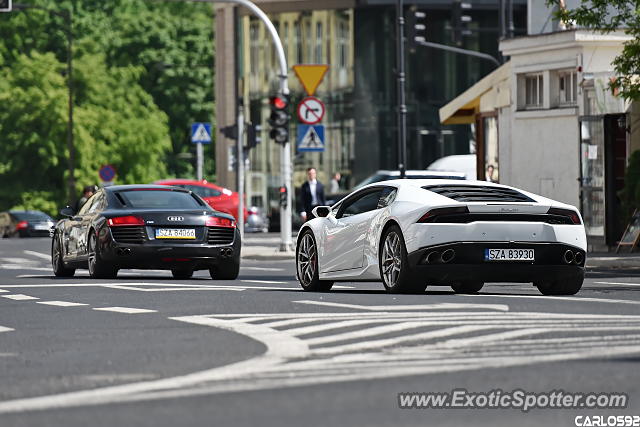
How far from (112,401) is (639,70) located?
19412 millimetres

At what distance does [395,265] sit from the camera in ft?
60.3

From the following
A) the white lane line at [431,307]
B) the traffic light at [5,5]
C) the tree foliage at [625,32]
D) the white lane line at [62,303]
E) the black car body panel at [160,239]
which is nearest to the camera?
the white lane line at [431,307]

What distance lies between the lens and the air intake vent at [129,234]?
79.0 feet

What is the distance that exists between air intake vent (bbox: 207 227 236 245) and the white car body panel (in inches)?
191

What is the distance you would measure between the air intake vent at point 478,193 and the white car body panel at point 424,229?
Answer: 12 centimetres

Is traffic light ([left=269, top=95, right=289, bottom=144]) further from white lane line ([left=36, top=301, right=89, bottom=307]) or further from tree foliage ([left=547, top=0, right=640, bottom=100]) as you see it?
white lane line ([left=36, top=301, right=89, bottom=307])

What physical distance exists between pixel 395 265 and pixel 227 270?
6687 mm

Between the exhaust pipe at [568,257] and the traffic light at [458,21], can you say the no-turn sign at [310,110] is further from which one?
the exhaust pipe at [568,257]

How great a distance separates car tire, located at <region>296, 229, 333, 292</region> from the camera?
2045 centimetres

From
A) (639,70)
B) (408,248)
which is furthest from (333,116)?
(408,248)

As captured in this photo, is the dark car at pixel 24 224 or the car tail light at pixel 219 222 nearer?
the car tail light at pixel 219 222

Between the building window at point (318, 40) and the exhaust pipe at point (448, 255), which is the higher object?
the building window at point (318, 40)

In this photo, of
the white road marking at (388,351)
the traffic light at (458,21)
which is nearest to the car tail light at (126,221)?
the white road marking at (388,351)

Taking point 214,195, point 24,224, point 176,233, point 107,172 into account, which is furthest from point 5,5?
point 24,224
